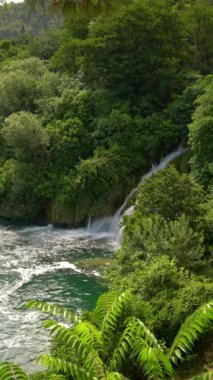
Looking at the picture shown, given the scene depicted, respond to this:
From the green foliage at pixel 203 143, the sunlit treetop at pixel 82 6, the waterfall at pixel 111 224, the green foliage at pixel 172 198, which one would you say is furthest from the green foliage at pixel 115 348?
the waterfall at pixel 111 224

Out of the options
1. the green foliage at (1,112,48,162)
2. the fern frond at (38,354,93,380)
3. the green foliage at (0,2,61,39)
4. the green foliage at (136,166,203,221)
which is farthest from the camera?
the green foliage at (0,2,61,39)

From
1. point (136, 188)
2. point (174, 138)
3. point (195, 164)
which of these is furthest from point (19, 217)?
point (195, 164)

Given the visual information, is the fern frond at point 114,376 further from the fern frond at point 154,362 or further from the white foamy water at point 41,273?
the white foamy water at point 41,273

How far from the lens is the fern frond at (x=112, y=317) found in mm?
8938

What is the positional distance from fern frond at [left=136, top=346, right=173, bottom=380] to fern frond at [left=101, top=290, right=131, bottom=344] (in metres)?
1.05

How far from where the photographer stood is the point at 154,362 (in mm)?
7844

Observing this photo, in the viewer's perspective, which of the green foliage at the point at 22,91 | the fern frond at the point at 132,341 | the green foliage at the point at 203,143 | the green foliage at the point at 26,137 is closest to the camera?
the fern frond at the point at 132,341

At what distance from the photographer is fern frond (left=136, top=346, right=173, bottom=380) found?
7820mm

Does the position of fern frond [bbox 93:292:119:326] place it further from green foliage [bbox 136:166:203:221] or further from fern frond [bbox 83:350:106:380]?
green foliage [bbox 136:166:203:221]

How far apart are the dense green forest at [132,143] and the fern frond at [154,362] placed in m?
1.77

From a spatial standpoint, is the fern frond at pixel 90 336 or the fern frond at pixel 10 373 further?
the fern frond at pixel 90 336

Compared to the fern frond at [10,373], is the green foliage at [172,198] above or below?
above

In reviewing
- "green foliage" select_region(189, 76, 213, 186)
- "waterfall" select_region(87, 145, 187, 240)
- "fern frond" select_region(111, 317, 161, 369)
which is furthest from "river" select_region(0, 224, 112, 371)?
"green foliage" select_region(189, 76, 213, 186)

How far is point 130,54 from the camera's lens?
29.3 m
